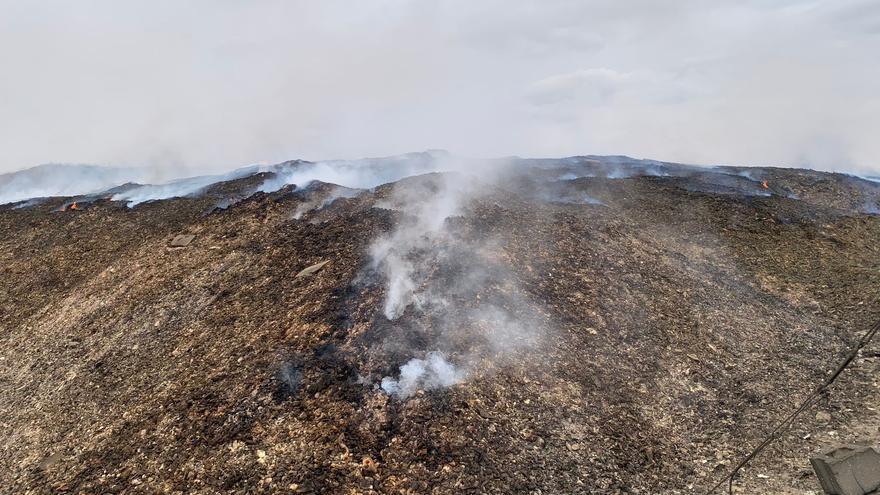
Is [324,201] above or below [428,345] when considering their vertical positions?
above

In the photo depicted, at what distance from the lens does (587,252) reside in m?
12.6

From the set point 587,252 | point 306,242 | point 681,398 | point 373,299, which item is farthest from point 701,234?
point 306,242

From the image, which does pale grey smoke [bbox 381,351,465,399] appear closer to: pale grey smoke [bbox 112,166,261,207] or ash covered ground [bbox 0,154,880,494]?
ash covered ground [bbox 0,154,880,494]

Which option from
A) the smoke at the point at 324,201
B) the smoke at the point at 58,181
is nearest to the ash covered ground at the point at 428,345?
the smoke at the point at 324,201

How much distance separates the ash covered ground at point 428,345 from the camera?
23.8 ft

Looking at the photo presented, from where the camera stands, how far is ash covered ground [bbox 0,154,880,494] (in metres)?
7.25

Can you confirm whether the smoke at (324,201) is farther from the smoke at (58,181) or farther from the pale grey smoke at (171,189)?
the smoke at (58,181)

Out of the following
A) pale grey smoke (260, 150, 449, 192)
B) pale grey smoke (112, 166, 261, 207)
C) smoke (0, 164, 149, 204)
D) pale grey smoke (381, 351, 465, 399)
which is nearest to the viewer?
pale grey smoke (381, 351, 465, 399)

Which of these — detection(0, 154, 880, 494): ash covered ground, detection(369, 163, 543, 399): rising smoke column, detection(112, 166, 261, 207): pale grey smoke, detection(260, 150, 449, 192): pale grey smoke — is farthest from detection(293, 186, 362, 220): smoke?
detection(112, 166, 261, 207): pale grey smoke

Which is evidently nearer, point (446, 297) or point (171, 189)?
point (446, 297)

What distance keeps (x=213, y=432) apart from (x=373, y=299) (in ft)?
12.2

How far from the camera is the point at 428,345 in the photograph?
901 centimetres

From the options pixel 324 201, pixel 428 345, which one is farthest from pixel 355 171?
pixel 428 345

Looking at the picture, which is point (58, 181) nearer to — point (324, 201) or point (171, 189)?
point (171, 189)
